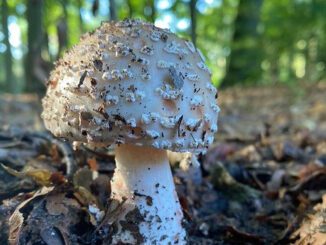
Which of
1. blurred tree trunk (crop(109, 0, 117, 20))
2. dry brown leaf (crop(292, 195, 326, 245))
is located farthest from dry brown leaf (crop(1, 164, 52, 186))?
blurred tree trunk (crop(109, 0, 117, 20))

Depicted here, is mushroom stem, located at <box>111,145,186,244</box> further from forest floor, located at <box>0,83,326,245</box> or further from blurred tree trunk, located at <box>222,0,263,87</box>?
blurred tree trunk, located at <box>222,0,263,87</box>

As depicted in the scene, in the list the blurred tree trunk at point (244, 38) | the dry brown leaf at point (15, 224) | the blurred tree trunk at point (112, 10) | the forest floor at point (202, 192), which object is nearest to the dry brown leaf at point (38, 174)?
the forest floor at point (202, 192)

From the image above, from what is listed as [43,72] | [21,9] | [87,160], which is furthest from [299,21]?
[21,9]

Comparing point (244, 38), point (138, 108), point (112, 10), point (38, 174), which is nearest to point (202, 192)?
point (38, 174)

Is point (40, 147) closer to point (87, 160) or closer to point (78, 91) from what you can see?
Answer: point (87, 160)

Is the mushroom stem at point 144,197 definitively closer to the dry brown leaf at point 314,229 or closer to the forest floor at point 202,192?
the forest floor at point 202,192

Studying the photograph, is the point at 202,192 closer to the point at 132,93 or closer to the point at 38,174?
the point at 38,174
